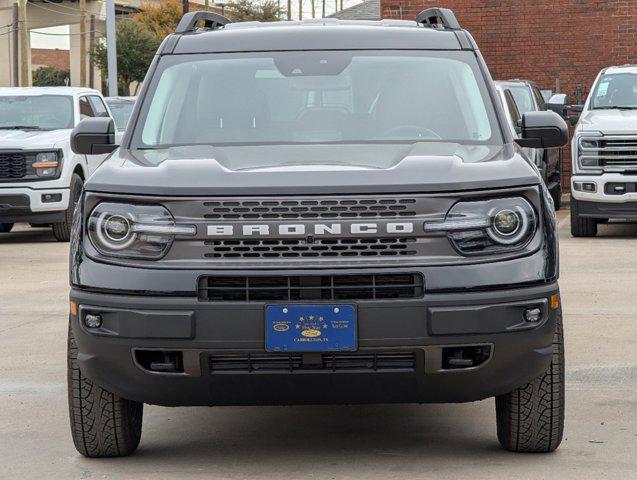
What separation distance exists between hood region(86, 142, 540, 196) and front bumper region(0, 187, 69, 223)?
11.1 meters

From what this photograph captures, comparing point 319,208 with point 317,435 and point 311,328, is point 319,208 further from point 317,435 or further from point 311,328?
point 317,435

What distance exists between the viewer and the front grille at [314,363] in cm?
511

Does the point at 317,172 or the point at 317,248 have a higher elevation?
the point at 317,172

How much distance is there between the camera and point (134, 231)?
17.1ft

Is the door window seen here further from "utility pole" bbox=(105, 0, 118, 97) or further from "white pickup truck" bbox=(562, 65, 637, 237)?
"utility pole" bbox=(105, 0, 118, 97)

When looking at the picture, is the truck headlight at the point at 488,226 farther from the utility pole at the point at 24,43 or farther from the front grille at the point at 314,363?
the utility pole at the point at 24,43

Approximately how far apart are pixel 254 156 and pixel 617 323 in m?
4.41

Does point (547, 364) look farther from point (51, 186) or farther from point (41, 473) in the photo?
point (51, 186)

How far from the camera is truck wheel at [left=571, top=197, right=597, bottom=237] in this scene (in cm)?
1609

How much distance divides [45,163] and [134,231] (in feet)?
38.9

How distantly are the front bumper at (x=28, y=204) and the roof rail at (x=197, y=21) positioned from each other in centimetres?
948

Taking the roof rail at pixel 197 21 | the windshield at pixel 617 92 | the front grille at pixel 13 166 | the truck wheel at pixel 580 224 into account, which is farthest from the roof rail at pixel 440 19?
the front grille at pixel 13 166

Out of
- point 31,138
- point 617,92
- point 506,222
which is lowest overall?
point 31,138

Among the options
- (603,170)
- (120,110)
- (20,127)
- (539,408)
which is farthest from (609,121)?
(539,408)
